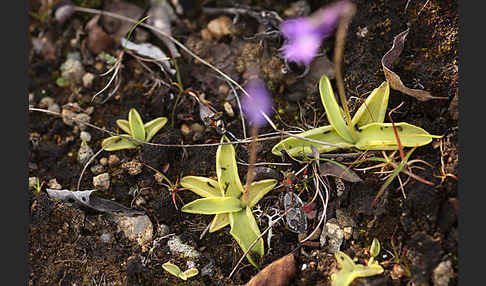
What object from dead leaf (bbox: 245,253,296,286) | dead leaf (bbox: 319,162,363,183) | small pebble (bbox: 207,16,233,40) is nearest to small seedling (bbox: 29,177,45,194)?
dead leaf (bbox: 245,253,296,286)

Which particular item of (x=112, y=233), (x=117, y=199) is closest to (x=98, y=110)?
(x=117, y=199)

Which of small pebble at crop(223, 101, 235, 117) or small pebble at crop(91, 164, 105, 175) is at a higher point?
small pebble at crop(223, 101, 235, 117)

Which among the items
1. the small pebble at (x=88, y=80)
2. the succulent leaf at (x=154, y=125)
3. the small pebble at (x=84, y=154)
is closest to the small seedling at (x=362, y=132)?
the succulent leaf at (x=154, y=125)

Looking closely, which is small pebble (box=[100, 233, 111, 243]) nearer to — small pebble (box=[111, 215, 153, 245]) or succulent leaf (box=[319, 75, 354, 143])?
small pebble (box=[111, 215, 153, 245])

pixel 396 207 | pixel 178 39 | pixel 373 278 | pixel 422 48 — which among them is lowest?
pixel 373 278

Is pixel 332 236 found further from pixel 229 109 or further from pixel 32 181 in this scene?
pixel 32 181

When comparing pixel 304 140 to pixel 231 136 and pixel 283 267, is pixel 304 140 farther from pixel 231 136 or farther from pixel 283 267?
pixel 283 267
